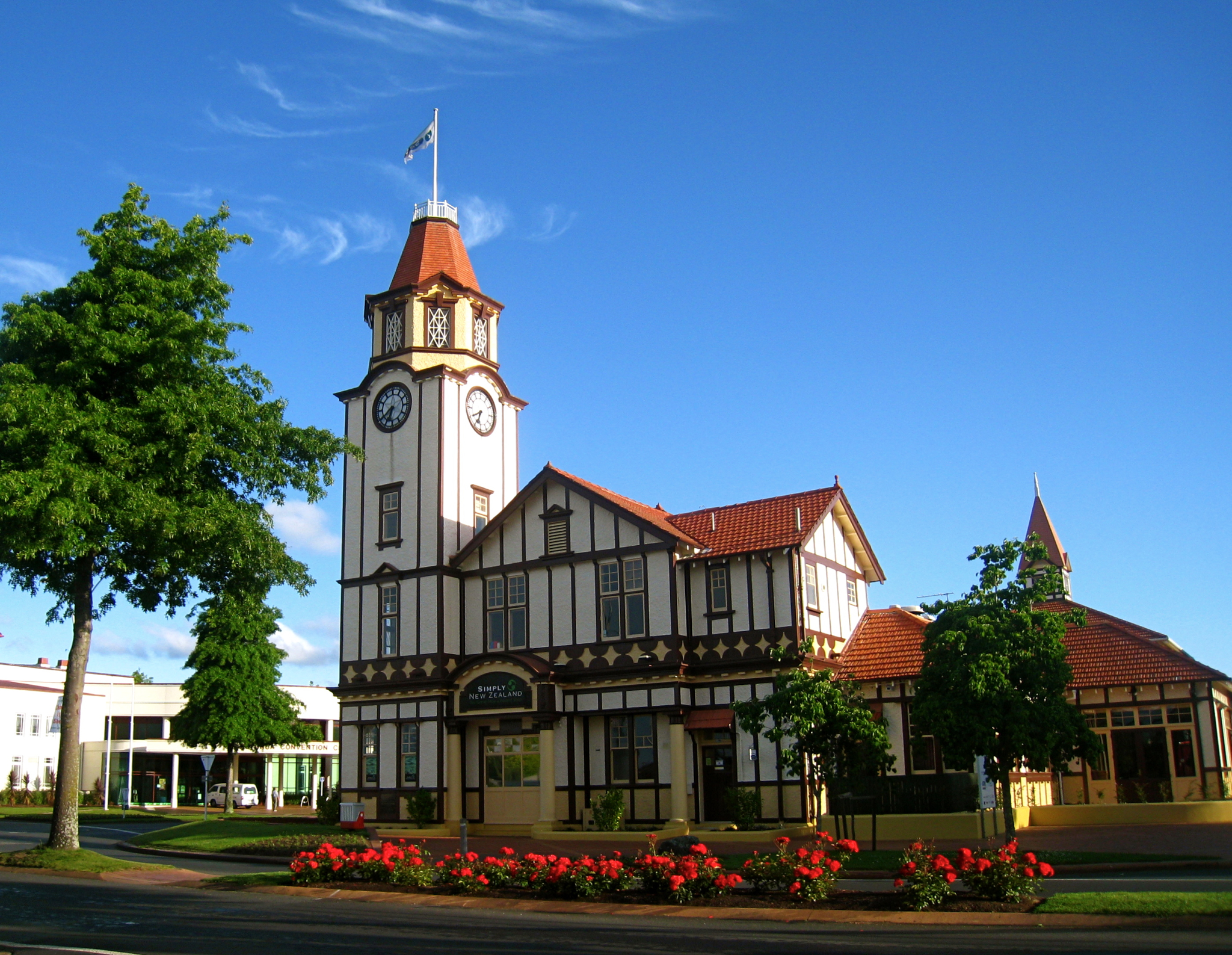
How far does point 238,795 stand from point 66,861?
41.1 metres

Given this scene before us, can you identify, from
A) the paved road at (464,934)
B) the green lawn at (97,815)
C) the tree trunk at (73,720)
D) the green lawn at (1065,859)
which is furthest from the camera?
the green lawn at (97,815)

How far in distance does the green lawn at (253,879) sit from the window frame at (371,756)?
1503cm

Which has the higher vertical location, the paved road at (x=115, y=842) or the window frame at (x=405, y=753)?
the window frame at (x=405, y=753)

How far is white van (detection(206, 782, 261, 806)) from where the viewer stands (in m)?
60.8

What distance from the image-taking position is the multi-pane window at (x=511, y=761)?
33.6m

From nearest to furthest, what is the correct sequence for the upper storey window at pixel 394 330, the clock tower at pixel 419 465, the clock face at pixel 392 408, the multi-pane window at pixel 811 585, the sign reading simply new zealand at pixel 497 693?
the multi-pane window at pixel 811 585 < the sign reading simply new zealand at pixel 497 693 < the clock tower at pixel 419 465 < the clock face at pixel 392 408 < the upper storey window at pixel 394 330

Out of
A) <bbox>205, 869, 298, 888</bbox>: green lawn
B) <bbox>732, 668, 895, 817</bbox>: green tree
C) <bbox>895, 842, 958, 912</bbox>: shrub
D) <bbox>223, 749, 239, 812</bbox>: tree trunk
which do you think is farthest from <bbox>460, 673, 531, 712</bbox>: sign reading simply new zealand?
<bbox>223, 749, 239, 812</bbox>: tree trunk

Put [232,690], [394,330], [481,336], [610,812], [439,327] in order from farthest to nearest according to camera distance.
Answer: [232,690]
[481,336]
[394,330]
[439,327]
[610,812]

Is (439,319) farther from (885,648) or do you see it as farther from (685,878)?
(685,878)

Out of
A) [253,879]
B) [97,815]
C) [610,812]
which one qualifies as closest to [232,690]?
[97,815]

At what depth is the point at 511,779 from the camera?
33.9m

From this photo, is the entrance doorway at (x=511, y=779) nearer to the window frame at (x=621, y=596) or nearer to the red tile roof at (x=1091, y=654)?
the window frame at (x=621, y=596)

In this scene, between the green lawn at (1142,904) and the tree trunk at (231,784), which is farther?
the tree trunk at (231,784)

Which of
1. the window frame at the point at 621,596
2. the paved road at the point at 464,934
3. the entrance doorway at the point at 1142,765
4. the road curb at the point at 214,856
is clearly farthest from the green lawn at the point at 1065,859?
the window frame at the point at 621,596
